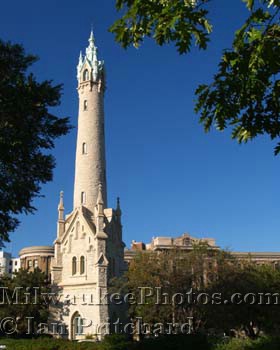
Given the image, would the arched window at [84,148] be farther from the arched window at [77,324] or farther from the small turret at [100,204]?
the arched window at [77,324]

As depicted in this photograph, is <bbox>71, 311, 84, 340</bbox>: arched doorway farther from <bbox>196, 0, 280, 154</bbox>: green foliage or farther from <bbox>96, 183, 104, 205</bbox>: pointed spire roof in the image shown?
<bbox>196, 0, 280, 154</bbox>: green foliage

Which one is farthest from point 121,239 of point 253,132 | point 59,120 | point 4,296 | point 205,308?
point 253,132

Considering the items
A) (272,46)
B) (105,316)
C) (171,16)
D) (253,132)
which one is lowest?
Answer: (105,316)

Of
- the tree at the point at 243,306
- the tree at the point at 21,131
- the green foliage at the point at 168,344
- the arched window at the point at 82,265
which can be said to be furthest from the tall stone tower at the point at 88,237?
the tree at the point at 21,131

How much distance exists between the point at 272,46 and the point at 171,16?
5.04ft

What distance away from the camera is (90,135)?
5491 cm

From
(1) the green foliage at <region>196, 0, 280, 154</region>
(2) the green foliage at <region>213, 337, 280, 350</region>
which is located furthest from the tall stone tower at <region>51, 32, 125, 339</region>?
(1) the green foliage at <region>196, 0, 280, 154</region>

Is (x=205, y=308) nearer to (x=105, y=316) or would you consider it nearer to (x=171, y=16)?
(x=105, y=316)

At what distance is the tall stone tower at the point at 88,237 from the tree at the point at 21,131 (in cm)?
2990

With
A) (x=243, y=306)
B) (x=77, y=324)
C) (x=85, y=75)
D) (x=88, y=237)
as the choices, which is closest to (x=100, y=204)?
(x=88, y=237)

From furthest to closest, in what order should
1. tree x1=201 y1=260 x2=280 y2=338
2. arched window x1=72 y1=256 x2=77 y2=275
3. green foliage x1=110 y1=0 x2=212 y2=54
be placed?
arched window x1=72 y1=256 x2=77 y2=275, tree x1=201 y1=260 x2=280 y2=338, green foliage x1=110 y1=0 x2=212 y2=54

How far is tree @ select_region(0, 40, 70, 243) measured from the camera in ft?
61.5

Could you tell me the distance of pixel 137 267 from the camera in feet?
149

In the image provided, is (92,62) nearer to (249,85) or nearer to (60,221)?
(60,221)
